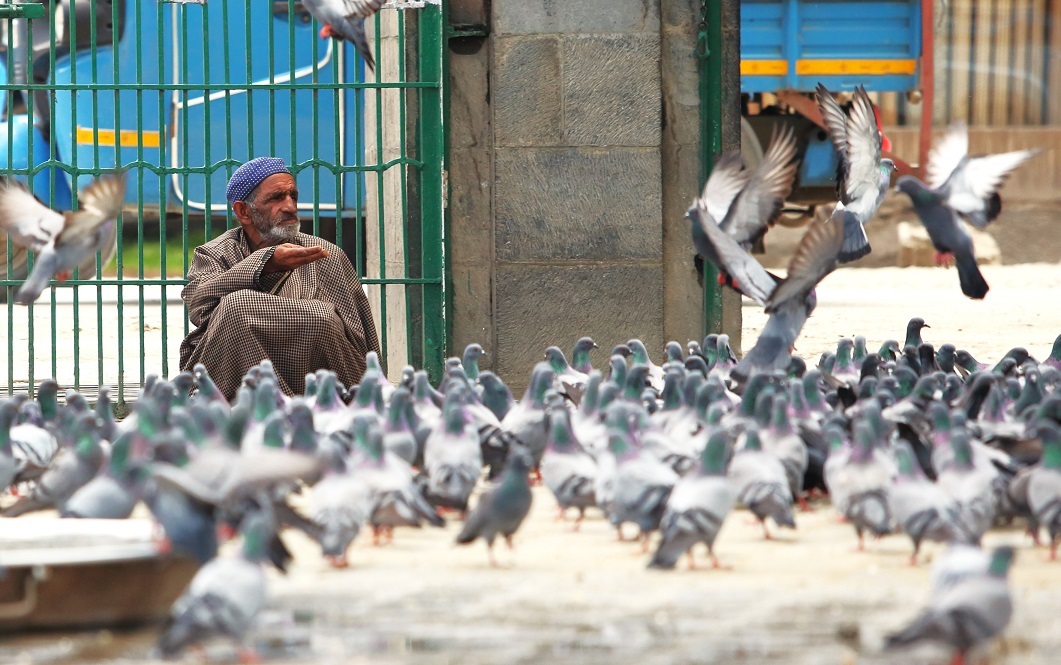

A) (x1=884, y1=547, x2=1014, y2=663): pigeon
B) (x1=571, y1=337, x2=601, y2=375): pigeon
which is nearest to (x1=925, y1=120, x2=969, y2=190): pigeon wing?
(x1=571, y1=337, x2=601, y2=375): pigeon

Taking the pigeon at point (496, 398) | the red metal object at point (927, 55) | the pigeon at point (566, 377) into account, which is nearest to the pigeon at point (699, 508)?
the pigeon at point (496, 398)

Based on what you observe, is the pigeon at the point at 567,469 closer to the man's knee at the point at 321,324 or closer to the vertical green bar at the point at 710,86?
the man's knee at the point at 321,324

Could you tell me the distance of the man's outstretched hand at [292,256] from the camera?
24.7 ft

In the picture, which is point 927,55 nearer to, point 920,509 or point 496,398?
point 496,398

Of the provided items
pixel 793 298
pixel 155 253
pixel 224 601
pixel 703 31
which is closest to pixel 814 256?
pixel 793 298

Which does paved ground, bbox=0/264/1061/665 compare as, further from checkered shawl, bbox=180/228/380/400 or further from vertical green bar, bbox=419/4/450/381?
vertical green bar, bbox=419/4/450/381

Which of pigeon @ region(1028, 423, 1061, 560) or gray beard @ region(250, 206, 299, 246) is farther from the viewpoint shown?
gray beard @ region(250, 206, 299, 246)

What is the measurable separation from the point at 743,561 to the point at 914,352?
3.35 metres

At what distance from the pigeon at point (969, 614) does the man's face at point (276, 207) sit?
468 centimetres

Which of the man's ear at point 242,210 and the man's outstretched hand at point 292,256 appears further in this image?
the man's ear at point 242,210

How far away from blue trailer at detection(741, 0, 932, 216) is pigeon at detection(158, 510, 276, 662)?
10.7 meters

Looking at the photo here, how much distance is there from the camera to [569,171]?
8578mm

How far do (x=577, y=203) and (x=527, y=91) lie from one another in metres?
0.59

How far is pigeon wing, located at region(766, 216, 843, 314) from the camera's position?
22.0ft
